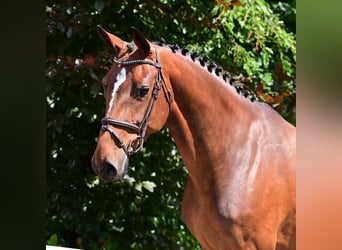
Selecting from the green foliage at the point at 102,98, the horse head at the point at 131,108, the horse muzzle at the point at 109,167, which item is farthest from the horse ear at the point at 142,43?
the green foliage at the point at 102,98

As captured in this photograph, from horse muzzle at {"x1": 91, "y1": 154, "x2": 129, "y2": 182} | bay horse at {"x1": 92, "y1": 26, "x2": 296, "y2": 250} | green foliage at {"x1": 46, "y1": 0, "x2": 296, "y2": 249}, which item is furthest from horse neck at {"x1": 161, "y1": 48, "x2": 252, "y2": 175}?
green foliage at {"x1": 46, "y1": 0, "x2": 296, "y2": 249}

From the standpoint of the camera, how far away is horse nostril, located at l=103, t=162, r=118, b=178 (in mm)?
2414

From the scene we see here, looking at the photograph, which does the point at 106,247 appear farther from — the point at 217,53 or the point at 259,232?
the point at 259,232

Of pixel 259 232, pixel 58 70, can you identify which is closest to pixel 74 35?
pixel 58 70

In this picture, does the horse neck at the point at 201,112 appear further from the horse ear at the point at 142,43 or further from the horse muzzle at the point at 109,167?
the horse muzzle at the point at 109,167

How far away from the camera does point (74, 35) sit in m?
3.79

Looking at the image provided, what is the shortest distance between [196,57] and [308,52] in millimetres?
1626

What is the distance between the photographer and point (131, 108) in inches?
96.1

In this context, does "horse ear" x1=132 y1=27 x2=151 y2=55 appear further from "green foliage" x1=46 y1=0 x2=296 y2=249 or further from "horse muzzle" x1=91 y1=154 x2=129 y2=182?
"green foliage" x1=46 y1=0 x2=296 y2=249

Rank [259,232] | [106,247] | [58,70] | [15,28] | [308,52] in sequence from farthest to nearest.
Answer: [106,247] → [58,70] → [259,232] → [15,28] → [308,52]

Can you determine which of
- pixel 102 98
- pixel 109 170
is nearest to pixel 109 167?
pixel 109 170

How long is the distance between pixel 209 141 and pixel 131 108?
320mm

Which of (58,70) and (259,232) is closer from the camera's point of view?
(259,232)

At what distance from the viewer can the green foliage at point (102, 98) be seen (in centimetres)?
366
